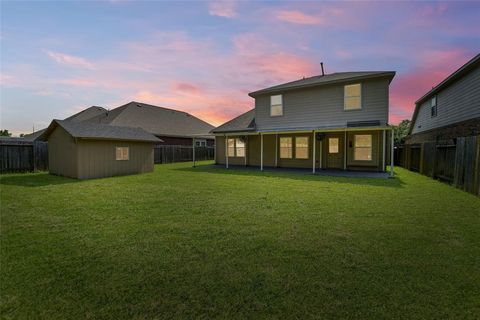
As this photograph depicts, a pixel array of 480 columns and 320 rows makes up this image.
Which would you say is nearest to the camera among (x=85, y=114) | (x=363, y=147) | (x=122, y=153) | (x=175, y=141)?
(x=363, y=147)

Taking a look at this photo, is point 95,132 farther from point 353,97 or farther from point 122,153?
point 353,97

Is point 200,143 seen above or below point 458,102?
below

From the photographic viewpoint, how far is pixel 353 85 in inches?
539

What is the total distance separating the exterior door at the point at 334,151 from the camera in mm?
14288

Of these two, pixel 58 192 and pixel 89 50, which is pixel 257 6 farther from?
pixel 58 192

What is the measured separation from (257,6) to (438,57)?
10012 millimetres

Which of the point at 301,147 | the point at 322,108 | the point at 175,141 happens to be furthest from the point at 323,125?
the point at 175,141

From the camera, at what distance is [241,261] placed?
10.4 feet

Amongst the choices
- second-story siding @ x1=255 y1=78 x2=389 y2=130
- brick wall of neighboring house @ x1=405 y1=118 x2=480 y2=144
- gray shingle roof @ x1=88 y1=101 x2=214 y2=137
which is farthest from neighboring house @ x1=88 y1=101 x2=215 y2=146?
brick wall of neighboring house @ x1=405 y1=118 x2=480 y2=144

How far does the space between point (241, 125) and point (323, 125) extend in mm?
6238

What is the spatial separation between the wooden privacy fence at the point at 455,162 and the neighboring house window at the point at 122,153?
601 inches

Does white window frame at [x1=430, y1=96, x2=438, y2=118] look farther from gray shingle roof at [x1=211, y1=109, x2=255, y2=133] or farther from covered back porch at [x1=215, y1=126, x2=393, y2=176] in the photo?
gray shingle roof at [x1=211, y1=109, x2=255, y2=133]

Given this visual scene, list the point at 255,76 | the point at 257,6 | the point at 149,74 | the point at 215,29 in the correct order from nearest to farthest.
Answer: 1. the point at 257,6
2. the point at 215,29
3. the point at 149,74
4. the point at 255,76

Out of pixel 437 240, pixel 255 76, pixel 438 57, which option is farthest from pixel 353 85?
Answer: pixel 437 240
